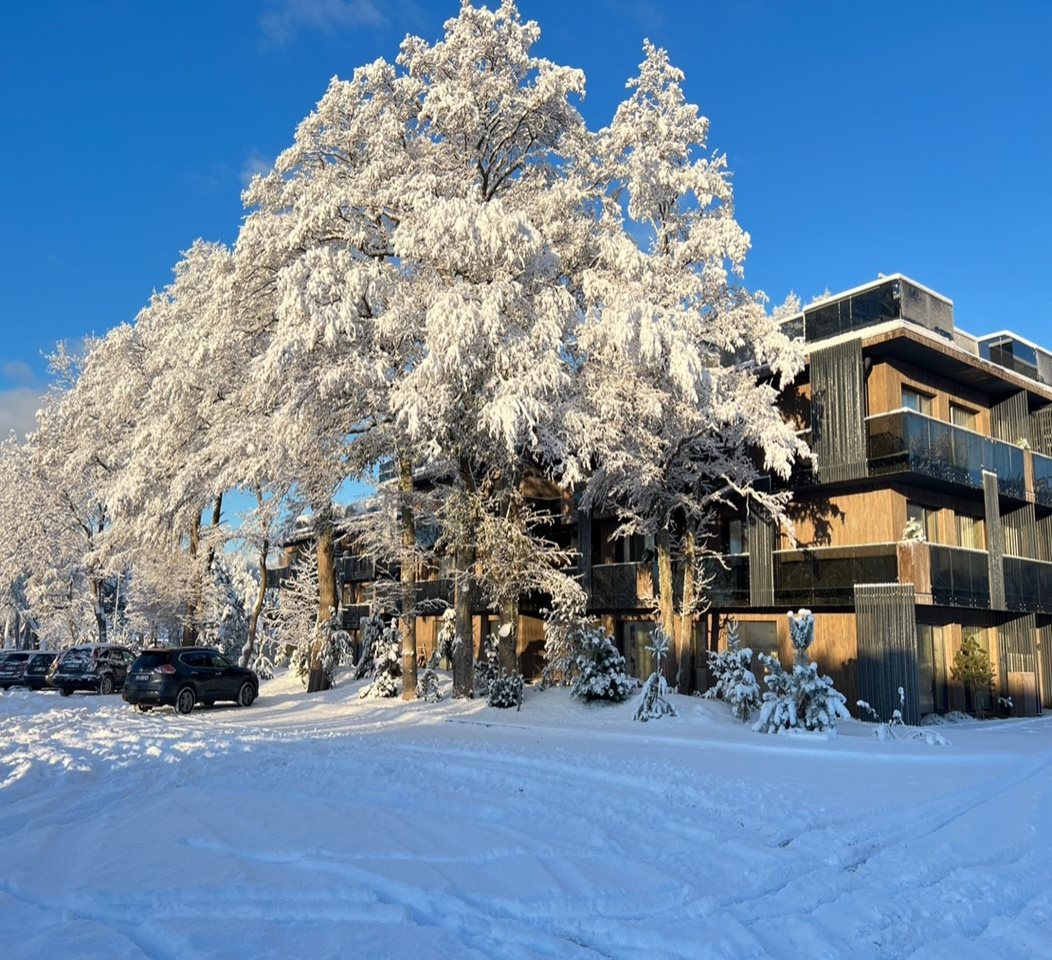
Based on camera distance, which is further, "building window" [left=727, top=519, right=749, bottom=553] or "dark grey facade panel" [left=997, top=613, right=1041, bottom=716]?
"building window" [left=727, top=519, right=749, bottom=553]

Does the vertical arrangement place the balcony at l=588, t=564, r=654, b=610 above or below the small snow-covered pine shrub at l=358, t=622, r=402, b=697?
above

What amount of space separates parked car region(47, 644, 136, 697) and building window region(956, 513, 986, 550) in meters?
26.1

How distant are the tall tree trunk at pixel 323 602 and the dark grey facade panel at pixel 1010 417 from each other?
2021 cm

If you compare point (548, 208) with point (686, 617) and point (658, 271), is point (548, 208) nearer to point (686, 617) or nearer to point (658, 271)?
point (658, 271)

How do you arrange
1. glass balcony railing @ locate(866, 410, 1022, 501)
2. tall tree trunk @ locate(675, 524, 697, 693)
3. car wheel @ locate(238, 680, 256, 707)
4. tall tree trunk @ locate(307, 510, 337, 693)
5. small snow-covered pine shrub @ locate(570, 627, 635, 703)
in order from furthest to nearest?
tall tree trunk @ locate(307, 510, 337, 693)
car wheel @ locate(238, 680, 256, 707)
tall tree trunk @ locate(675, 524, 697, 693)
glass balcony railing @ locate(866, 410, 1022, 501)
small snow-covered pine shrub @ locate(570, 627, 635, 703)

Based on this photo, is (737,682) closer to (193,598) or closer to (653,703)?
(653,703)

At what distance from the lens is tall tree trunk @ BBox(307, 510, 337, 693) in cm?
2566

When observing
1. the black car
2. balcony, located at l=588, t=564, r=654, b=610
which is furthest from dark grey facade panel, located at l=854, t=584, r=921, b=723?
the black car

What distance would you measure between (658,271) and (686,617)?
29.8 ft

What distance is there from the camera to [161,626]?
4112cm

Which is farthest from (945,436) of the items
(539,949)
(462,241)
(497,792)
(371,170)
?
(539,949)

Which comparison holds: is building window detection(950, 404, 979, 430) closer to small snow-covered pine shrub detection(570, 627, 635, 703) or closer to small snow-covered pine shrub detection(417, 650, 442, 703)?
small snow-covered pine shrub detection(570, 627, 635, 703)

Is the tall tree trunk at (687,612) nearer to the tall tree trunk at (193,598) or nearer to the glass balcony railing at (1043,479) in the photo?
the glass balcony railing at (1043,479)

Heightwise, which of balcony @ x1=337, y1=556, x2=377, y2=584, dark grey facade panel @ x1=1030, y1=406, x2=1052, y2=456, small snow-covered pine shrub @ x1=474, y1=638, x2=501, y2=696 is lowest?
small snow-covered pine shrub @ x1=474, y1=638, x2=501, y2=696
